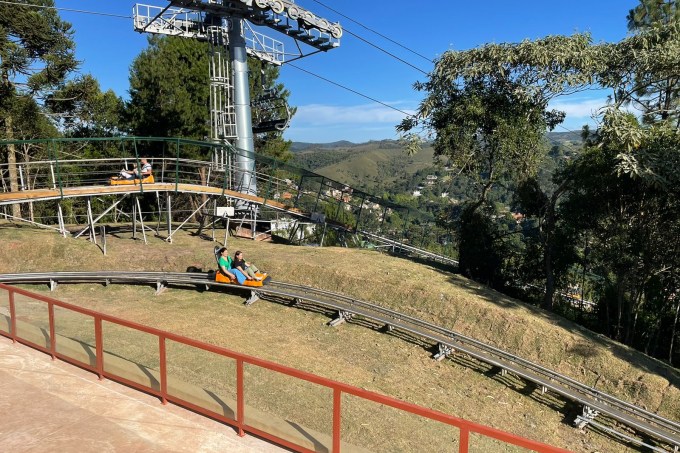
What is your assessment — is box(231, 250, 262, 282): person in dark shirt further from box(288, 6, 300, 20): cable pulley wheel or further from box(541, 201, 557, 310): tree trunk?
box(288, 6, 300, 20): cable pulley wheel

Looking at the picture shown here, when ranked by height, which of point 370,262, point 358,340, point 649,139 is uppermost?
point 649,139

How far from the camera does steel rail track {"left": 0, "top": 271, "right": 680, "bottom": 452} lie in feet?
30.9

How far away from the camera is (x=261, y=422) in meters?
5.63

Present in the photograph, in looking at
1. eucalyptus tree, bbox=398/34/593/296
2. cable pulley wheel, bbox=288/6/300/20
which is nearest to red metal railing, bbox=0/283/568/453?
eucalyptus tree, bbox=398/34/593/296

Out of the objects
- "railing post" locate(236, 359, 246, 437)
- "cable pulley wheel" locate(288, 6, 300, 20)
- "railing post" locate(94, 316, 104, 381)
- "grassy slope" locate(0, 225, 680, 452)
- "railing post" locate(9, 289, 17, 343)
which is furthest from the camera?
"cable pulley wheel" locate(288, 6, 300, 20)

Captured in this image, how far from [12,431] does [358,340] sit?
7511mm

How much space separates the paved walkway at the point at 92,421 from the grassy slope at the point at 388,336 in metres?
2.24

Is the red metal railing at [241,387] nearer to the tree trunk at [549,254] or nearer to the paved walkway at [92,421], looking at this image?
the paved walkway at [92,421]

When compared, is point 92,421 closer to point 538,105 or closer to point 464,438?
point 464,438

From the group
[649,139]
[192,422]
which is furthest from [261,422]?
[649,139]

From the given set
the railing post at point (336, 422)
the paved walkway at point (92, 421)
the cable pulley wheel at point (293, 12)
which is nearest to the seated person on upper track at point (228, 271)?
the paved walkway at point (92, 421)

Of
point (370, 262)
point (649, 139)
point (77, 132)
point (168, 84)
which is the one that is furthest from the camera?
point (77, 132)

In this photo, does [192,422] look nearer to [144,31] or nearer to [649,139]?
[649,139]

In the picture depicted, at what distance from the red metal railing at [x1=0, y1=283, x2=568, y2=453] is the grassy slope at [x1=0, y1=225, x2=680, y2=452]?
184 centimetres
